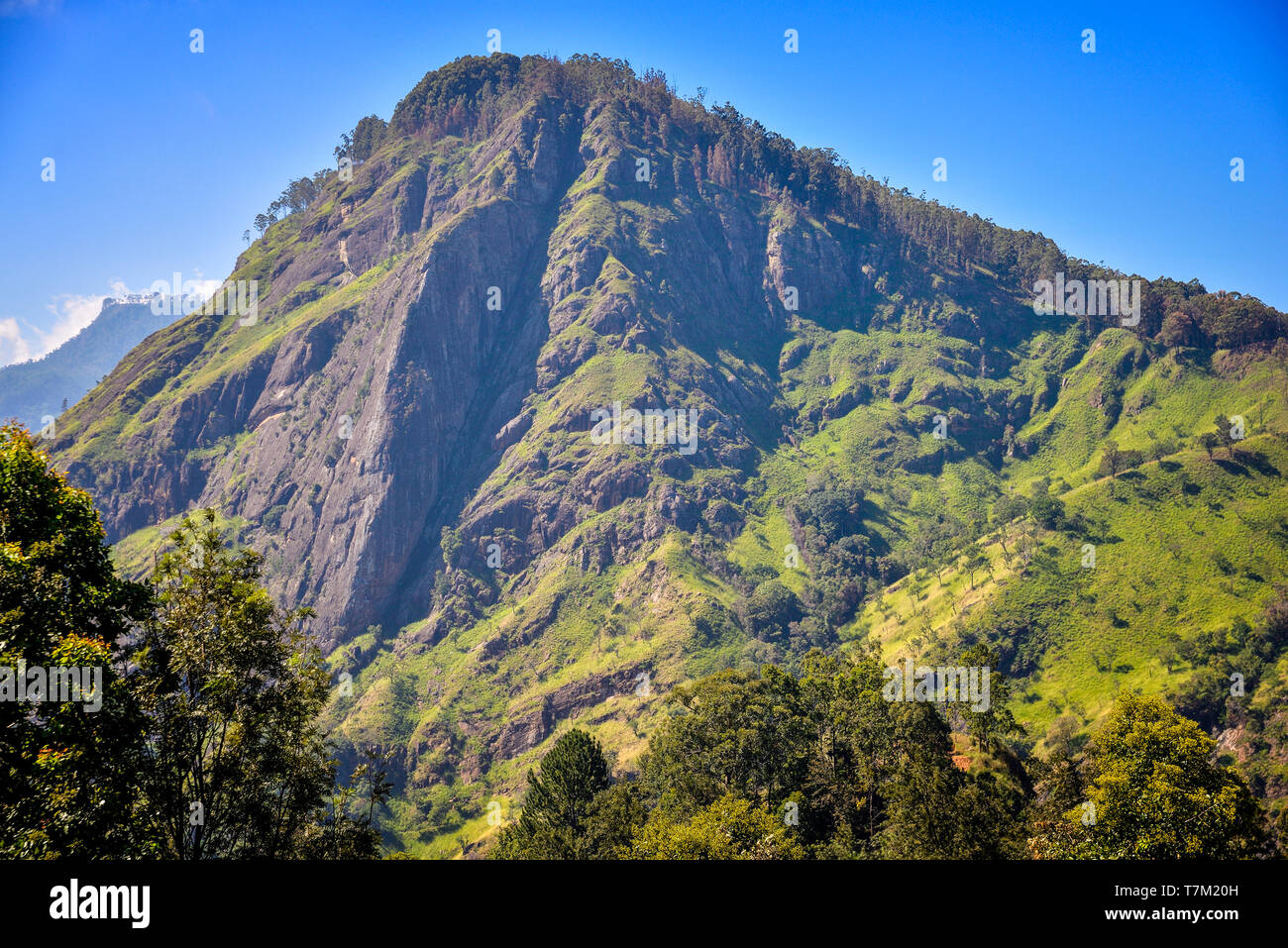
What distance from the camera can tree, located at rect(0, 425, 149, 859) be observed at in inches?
672

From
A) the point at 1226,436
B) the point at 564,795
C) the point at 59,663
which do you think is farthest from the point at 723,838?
the point at 1226,436

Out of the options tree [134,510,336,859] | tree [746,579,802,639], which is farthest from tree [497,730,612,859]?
tree [746,579,802,639]

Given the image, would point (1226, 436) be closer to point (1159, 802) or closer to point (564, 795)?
point (1159, 802)

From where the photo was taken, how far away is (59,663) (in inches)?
714

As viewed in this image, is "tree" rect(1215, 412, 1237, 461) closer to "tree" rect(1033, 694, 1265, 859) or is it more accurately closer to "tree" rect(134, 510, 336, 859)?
"tree" rect(1033, 694, 1265, 859)

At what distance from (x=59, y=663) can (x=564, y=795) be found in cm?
5868

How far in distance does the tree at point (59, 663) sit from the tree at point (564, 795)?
47.5m

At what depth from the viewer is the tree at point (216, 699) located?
21.0 m

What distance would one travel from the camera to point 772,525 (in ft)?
610

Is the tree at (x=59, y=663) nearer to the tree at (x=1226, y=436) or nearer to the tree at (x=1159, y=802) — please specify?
the tree at (x=1159, y=802)

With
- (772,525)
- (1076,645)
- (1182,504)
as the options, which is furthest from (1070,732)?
(772,525)

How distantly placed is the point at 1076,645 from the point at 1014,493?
75702 mm

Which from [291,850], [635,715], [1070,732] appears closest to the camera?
[291,850]
